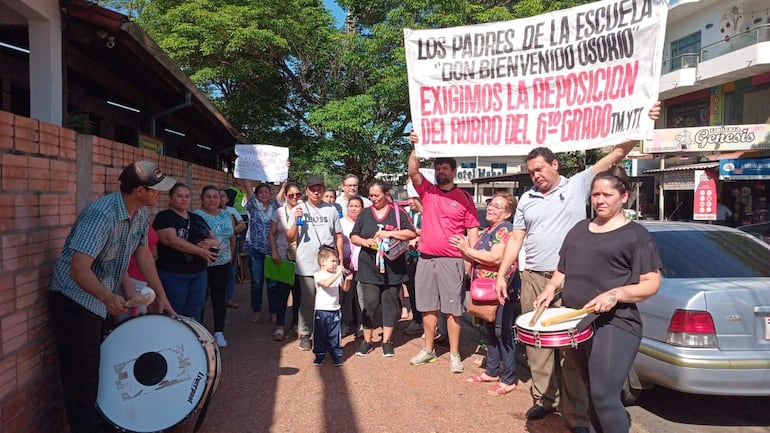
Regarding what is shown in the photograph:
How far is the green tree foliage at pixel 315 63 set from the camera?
50.6 feet

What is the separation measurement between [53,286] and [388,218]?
3.30 metres

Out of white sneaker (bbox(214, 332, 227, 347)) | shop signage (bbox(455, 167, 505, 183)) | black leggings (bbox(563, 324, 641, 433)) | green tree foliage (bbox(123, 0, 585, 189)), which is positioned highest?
green tree foliage (bbox(123, 0, 585, 189))

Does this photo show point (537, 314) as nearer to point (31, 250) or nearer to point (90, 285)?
point (90, 285)

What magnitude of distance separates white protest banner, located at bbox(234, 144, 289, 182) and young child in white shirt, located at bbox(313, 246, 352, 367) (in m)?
5.12

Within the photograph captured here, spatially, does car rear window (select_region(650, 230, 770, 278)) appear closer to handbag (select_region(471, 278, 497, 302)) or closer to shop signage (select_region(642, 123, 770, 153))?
handbag (select_region(471, 278, 497, 302))

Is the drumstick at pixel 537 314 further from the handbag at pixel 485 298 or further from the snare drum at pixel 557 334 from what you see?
the handbag at pixel 485 298

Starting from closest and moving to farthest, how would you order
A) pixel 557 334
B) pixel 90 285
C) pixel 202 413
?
pixel 90 285 → pixel 557 334 → pixel 202 413

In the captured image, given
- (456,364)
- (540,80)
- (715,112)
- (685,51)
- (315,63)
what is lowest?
(456,364)

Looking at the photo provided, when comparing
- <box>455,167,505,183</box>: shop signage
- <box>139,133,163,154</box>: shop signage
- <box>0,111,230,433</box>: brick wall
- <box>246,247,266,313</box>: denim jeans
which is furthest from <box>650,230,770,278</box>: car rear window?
<box>455,167,505,183</box>: shop signage

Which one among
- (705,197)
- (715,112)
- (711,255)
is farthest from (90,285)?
(715,112)

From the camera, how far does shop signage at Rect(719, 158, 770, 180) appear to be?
17.1m

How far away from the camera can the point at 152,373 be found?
11.1 ft

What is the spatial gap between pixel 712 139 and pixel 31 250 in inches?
817

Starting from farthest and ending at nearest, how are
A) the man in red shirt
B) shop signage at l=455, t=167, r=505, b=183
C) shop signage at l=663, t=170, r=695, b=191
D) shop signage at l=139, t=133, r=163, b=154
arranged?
shop signage at l=455, t=167, r=505, b=183, shop signage at l=663, t=170, r=695, b=191, shop signage at l=139, t=133, r=163, b=154, the man in red shirt
